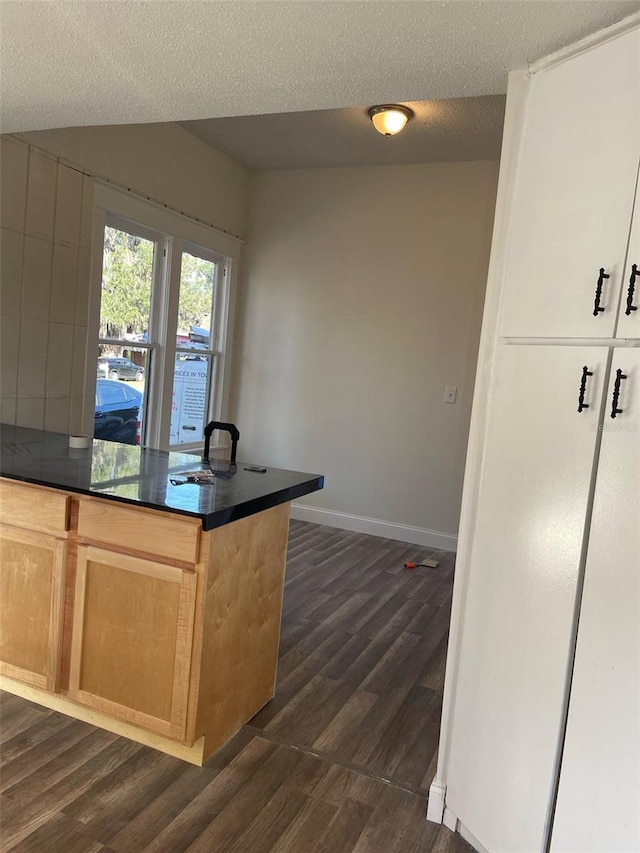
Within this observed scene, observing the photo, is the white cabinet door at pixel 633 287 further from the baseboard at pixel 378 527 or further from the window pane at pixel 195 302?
the window pane at pixel 195 302

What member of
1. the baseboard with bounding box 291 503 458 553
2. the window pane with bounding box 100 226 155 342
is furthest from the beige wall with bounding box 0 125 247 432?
the baseboard with bounding box 291 503 458 553

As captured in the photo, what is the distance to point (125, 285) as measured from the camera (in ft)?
12.4

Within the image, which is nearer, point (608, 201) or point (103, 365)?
point (608, 201)

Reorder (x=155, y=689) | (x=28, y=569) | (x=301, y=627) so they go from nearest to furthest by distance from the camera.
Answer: (x=155, y=689)
(x=28, y=569)
(x=301, y=627)

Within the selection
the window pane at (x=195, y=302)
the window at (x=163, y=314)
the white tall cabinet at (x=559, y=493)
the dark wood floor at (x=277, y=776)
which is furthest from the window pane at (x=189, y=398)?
the white tall cabinet at (x=559, y=493)

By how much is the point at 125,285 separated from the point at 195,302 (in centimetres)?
78

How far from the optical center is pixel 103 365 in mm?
3703

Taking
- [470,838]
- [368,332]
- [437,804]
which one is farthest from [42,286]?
[470,838]

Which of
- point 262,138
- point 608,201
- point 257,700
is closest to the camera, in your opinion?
point 608,201

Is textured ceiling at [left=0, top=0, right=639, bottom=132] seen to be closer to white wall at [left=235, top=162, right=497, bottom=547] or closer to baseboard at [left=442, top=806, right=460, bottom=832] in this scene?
baseboard at [left=442, top=806, right=460, bottom=832]

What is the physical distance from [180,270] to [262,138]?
1036 mm

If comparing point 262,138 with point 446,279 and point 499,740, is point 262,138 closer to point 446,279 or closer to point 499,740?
point 446,279

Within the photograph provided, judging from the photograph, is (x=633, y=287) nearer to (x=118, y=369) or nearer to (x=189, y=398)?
(x=118, y=369)

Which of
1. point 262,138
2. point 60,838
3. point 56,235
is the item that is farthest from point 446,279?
point 60,838
